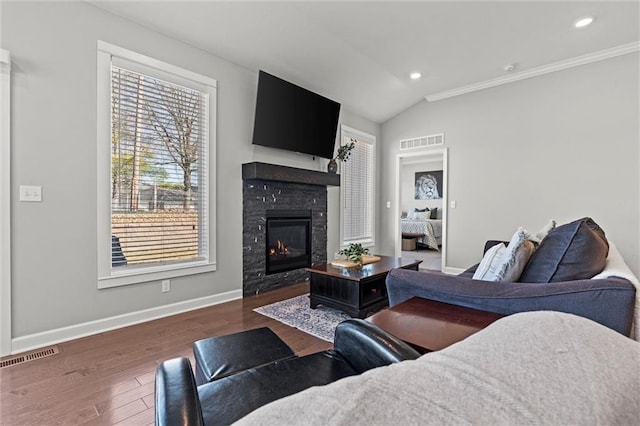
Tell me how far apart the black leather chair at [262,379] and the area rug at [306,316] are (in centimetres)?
129

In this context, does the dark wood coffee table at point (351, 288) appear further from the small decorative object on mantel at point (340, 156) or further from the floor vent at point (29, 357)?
the floor vent at point (29, 357)

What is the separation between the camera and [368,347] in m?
1.08

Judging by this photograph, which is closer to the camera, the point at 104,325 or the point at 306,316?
the point at 104,325

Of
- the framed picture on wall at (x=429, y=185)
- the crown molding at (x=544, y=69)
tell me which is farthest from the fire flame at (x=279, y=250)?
the framed picture on wall at (x=429, y=185)

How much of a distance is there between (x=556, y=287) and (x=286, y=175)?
3086 millimetres

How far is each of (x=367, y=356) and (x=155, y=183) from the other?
2.73m

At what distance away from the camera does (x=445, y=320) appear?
54.7 inches

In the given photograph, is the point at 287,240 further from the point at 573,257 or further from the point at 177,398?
the point at 177,398

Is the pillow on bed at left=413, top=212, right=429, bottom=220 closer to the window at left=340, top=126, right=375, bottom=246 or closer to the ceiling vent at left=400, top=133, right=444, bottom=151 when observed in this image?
the window at left=340, top=126, right=375, bottom=246

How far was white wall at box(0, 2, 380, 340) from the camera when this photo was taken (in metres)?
2.22

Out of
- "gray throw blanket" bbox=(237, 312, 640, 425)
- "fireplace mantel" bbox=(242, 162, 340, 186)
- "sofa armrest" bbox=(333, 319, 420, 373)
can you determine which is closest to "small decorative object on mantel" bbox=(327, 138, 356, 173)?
"fireplace mantel" bbox=(242, 162, 340, 186)

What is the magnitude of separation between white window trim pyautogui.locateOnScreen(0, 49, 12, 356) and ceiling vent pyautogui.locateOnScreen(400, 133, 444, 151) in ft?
16.8

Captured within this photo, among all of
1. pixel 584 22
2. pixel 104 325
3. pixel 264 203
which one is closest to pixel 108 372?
pixel 104 325

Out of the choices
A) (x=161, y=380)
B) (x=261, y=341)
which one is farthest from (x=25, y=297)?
(x=161, y=380)
